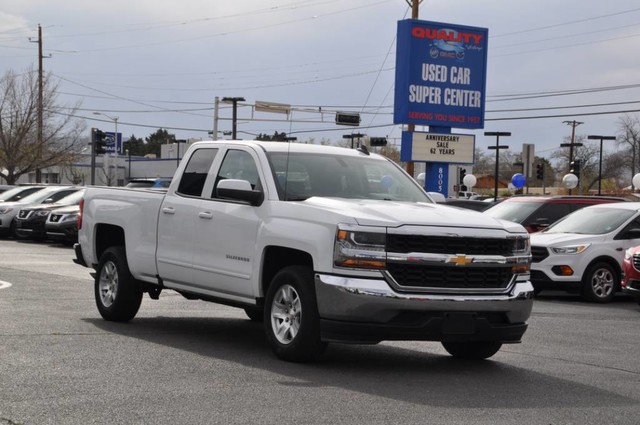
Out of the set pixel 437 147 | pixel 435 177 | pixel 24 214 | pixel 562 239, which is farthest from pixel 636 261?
pixel 435 177

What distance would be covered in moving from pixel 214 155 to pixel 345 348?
93.1 inches

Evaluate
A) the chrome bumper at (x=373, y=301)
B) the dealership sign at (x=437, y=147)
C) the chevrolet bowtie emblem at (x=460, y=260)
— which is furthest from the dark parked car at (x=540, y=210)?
the dealership sign at (x=437, y=147)

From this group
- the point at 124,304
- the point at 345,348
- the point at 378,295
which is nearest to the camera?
the point at 378,295

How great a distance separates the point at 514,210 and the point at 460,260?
1206 cm

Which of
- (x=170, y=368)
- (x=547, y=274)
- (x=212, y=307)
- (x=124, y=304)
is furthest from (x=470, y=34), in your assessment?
(x=170, y=368)

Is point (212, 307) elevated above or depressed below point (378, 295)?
below

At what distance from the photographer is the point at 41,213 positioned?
29547mm

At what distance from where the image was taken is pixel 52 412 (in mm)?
6652

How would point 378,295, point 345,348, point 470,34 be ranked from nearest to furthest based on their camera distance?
point 378,295 < point 345,348 < point 470,34

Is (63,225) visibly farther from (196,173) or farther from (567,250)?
(196,173)

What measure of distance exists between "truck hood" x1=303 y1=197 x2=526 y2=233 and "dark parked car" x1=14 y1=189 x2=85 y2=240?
21.2 meters

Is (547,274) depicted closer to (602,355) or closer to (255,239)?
(602,355)

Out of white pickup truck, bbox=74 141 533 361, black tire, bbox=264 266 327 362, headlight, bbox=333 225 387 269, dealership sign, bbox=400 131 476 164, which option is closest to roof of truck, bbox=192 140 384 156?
white pickup truck, bbox=74 141 533 361

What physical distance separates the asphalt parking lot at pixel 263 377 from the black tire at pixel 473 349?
98mm
